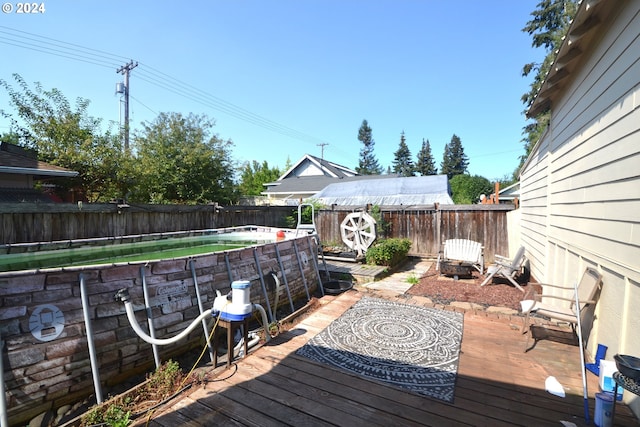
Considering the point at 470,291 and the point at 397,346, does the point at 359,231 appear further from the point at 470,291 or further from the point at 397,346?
the point at 397,346

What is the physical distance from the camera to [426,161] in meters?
44.8

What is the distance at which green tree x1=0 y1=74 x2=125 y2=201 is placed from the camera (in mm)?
8109

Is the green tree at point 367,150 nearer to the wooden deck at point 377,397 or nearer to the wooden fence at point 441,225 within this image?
the wooden fence at point 441,225

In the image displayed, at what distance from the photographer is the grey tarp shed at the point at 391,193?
416 inches

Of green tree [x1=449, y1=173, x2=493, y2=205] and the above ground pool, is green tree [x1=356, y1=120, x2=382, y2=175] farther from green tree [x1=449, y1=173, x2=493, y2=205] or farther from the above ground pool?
the above ground pool

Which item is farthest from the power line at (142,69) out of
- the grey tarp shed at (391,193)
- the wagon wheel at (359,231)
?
the wagon wheel at (359,231)

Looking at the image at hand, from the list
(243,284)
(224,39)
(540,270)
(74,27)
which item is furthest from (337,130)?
(243,284)

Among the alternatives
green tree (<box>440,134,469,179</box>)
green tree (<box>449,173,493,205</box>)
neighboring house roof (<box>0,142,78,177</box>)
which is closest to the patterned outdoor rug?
neighboring house roof (<box>0,142,78,177</box>)

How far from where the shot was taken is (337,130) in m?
29.8

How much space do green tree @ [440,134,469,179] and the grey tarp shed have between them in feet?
130

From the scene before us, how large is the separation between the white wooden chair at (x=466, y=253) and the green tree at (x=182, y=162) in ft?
28.6

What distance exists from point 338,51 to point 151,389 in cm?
1149

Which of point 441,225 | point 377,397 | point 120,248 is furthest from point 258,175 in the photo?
point 377,397

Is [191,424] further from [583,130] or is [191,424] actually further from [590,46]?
[590,46]
